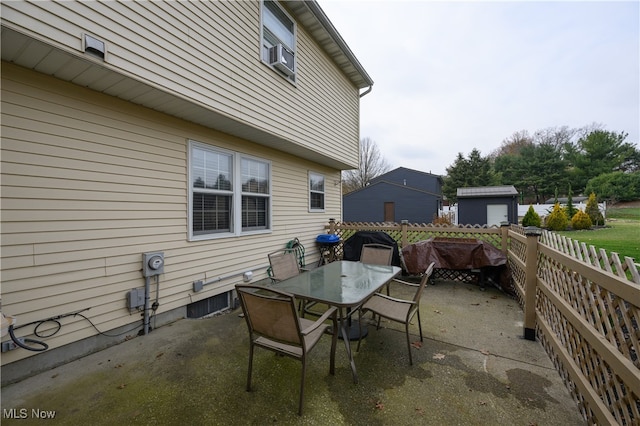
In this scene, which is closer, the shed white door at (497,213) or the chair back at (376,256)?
the chair back at (376,256)

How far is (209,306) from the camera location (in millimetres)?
4176

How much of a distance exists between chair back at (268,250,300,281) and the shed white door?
54.0 ft

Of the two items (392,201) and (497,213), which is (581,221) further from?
(392,201)

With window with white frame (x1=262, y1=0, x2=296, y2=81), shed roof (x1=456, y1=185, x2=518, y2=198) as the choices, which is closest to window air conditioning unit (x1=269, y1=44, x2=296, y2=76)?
window with white frame (x1=262, y1=0, x2=296, y2=81)

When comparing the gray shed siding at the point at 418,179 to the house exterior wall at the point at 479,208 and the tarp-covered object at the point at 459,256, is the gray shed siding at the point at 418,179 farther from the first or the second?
the tarp-covered object at the point at 459,256

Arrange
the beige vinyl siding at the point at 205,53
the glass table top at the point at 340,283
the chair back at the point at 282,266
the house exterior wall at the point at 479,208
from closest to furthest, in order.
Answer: the beige vinyl siding at the point at 205,53 → the glass table top at the point at 340,283 → the chair back at the point at 282,266 → the house exterior wall at the point at 479,208

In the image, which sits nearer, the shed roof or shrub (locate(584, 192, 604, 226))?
the shed roof

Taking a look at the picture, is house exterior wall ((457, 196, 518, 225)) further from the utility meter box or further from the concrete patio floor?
the utility meter box

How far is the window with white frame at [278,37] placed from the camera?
452 centimetres

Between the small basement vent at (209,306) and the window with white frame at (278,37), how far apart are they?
4252 millimetres

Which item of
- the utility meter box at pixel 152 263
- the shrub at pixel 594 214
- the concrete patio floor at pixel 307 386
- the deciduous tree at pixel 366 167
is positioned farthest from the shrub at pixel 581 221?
the utility meter box at pixel 152 263

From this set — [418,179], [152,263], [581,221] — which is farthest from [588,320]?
[418,179]

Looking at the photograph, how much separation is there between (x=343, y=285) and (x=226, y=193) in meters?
2.69

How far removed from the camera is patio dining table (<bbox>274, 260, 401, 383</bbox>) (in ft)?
7.79
